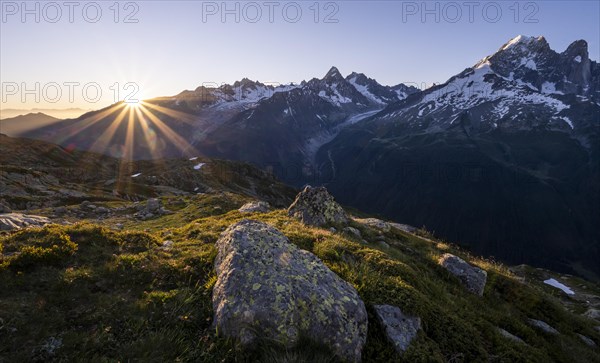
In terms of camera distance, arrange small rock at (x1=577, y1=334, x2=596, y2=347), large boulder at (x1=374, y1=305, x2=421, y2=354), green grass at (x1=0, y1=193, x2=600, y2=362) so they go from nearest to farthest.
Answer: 1. green grass at (x1=0, y1=193, x2=600, y2=362)
2. large boulder at (x1=374, y1=305, x2=421, y2=354)
3. small rock at (x1=577, y1=334, x2=596, y2=347)

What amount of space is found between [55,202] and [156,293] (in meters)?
58.2

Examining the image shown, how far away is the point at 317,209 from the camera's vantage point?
2425cm

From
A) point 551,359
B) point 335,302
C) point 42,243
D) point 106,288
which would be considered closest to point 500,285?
point 551,359

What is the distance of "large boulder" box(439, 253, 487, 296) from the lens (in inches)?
579

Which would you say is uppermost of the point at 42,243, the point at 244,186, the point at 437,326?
the point at 42,243

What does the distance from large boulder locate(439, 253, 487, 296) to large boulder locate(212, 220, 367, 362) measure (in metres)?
8.17

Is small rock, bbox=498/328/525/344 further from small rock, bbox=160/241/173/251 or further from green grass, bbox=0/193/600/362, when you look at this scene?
small rock, bbox=160/241/173/251

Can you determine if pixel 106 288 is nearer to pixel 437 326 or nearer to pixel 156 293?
pixel 156 293

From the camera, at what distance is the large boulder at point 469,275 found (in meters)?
14.7

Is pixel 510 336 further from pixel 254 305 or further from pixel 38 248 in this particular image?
pixel 38 248

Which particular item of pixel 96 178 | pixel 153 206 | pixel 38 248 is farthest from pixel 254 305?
pixel 96 178

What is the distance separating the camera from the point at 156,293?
9.70 m

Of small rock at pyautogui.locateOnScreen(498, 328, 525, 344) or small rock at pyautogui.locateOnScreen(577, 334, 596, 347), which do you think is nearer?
small rock at pyautogui.locateOnScreen(498, 328, 525, 344)

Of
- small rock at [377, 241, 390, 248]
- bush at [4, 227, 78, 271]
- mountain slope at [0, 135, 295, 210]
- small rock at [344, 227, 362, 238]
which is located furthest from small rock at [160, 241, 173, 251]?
mountain slope at [0, 135, 295, 210]
